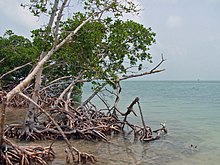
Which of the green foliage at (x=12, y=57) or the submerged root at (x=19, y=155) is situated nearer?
the submerged root at (x=19, y=155)

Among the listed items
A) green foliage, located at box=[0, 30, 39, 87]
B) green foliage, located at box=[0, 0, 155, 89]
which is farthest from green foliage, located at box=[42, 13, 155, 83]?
green foliage, located at box=[0, 30, 39, 87]

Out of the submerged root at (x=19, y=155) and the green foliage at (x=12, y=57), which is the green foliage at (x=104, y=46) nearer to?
the submerged root at (x=19, y=155)

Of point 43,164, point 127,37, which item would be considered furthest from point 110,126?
point 43,164

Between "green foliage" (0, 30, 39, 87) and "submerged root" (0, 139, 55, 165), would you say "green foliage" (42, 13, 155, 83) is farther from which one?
"green foliage" (0, 30, 39, 87)

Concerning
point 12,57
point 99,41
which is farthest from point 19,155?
point 12,57

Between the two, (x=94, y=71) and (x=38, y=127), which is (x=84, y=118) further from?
(x=94, y=71)

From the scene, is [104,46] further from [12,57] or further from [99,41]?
[12,57]

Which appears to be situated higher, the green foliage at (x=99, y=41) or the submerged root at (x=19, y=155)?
the green foliage at (x=99, y=41)

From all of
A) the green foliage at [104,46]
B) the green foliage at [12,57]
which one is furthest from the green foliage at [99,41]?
the green foliage at [12,57]

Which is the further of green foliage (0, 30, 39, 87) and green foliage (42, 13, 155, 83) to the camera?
green foliage (0, 30, 39, 87)

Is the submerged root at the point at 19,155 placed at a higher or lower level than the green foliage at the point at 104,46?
lower

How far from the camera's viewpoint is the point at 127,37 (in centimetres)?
783

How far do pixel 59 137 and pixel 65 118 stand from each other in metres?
0.79

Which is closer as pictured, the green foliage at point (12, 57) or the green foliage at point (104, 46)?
the green foliage at point (104, 46)
